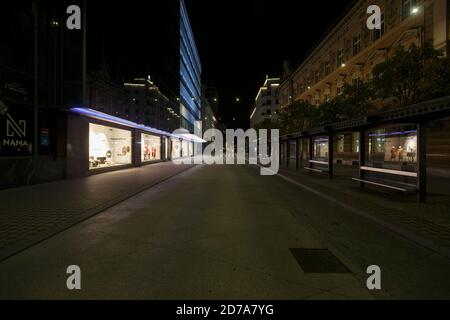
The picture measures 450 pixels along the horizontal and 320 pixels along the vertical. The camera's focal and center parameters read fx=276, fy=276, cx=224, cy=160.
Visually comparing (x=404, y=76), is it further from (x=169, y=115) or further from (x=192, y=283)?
(x=169, y=115)

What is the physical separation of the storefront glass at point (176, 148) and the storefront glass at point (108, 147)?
720 inches

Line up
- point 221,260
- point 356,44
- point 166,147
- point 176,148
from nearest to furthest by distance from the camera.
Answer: point 221,260
point 356,44
point 166,147
point 176,148

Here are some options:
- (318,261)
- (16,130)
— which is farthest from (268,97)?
(318,261)

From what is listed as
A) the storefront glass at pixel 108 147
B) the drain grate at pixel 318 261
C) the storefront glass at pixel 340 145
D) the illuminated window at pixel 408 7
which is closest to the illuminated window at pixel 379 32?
the illuminated window at pixel 408 7

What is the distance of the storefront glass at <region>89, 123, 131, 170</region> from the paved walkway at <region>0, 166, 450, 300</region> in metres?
11.3

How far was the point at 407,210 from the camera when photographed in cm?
764

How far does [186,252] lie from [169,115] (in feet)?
116

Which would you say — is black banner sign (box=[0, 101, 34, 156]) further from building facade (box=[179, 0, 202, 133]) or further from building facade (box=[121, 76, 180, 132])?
building facade (box=[179, 0, 202, 133])

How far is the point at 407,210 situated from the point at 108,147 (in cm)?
1825

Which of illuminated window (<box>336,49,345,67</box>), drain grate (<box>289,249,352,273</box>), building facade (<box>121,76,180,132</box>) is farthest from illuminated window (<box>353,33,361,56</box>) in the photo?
drain grate (<box>289,249,352,273</box>)

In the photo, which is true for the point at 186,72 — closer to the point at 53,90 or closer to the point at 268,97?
the point at 268,97

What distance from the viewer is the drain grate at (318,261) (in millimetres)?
4135

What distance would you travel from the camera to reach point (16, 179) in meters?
11.8

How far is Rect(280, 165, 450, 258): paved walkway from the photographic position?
17.7ft
